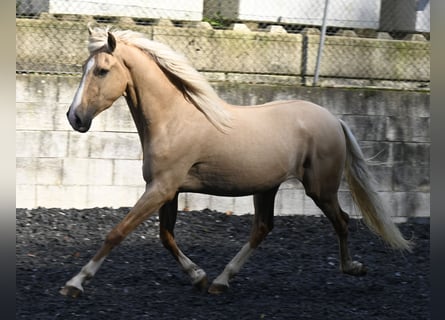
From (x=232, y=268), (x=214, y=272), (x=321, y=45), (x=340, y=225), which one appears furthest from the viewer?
(x=321, y=45)

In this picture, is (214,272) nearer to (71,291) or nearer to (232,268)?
(232,268)

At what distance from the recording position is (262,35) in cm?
828

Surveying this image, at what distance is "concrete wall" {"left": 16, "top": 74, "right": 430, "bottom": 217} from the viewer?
23.9ft

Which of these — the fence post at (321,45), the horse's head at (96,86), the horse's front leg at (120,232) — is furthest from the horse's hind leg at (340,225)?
the fence post at (321,45)

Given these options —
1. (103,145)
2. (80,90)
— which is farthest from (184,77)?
(103,145)

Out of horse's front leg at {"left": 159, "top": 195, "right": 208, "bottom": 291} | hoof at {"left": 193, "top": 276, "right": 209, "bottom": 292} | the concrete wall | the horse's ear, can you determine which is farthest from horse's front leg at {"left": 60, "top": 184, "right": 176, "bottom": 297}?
the concrete wall

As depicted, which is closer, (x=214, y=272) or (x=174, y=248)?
(x=174, y=248)

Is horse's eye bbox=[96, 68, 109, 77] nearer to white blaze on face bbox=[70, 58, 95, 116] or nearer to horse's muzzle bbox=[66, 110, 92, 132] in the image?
white blaze on face bbox=[70, 58, 95, 116]

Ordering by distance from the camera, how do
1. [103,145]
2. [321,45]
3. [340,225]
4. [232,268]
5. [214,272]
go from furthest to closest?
1. [321,45]
2. [103,145]
3. [214,272]
4. [340,225]
5. [232,268]

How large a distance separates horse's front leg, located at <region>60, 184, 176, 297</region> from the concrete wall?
285cm

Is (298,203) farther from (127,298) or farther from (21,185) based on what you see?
(127,298)

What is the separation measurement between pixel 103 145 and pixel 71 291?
3.04 metres

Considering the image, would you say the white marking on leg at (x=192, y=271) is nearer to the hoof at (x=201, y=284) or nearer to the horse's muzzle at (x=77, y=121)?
the hoof at (x=201, y=284)


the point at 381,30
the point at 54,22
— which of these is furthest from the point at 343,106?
the point at 54,22
